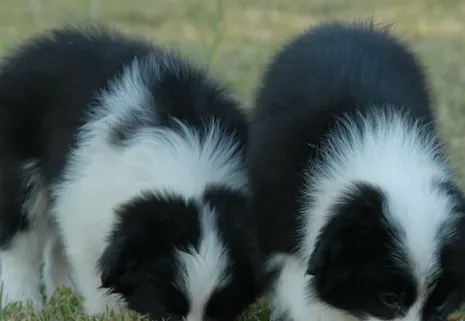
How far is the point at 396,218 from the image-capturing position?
12.7 feet

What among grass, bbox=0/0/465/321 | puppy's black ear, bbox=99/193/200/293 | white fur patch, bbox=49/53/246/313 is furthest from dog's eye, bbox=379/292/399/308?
grass, bbox=0/0/465/321

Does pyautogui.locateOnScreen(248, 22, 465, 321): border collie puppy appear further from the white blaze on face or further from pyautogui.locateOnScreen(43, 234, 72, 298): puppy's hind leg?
pyautogui.locateOnScreen(43, 234, 72, 298): puppy's hind leg

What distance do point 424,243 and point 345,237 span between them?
32 centimetres

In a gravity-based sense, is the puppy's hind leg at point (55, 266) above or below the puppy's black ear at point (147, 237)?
below

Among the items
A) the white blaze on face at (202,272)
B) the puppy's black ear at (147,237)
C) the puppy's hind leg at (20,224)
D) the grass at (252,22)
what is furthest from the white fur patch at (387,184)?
the grass at (252,22)

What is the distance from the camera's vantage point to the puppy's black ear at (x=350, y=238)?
3.91 metres

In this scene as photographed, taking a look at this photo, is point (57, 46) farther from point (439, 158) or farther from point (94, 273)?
point (439, 158)

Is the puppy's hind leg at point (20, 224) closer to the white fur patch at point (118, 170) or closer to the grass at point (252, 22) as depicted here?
the white fur patch at point (118, 170)

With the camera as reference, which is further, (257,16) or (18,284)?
(257,16)

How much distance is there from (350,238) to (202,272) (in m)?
0.71

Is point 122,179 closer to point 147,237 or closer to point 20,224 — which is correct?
point 147,237

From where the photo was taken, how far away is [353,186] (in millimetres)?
4105

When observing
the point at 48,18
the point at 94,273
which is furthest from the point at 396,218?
the point at 48,18

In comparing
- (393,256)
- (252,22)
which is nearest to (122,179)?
(393,256)
